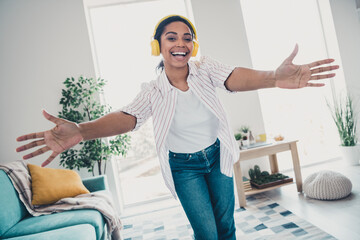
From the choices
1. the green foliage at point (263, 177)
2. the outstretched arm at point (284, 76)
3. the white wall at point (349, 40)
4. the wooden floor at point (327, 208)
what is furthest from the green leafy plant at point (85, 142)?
the white wall at point (349, 40)

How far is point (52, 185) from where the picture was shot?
7.79ft

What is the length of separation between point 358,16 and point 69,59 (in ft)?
13.2

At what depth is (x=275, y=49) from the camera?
3.78 m

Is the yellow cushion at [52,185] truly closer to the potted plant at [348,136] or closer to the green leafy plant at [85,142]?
the green leafy plant at [85,142]

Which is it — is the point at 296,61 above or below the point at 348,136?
above

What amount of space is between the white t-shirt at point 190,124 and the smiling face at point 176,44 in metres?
0.16

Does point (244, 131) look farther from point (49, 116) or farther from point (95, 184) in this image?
point (49, 116)

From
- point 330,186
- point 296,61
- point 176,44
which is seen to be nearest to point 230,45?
point 296,61

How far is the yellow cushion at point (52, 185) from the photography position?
2305 millimetres

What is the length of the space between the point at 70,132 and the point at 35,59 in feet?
8.50

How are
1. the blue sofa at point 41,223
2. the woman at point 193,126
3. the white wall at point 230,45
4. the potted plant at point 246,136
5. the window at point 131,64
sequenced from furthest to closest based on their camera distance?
1. the window at point 131,64
2. the white wall at point 230,45
3. the potted plant at point 246,136
4. the blue sofa at point 41,223
5. the woman at point 193,126

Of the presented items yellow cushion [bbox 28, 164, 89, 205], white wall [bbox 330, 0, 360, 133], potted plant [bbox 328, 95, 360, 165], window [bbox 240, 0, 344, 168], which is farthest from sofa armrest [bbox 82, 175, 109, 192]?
white wall [bbox 330, 0, 360, 133]

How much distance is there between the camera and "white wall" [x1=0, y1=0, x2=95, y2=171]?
3.12 m

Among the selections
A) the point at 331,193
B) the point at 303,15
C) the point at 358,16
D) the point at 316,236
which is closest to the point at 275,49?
the point at 303,15
